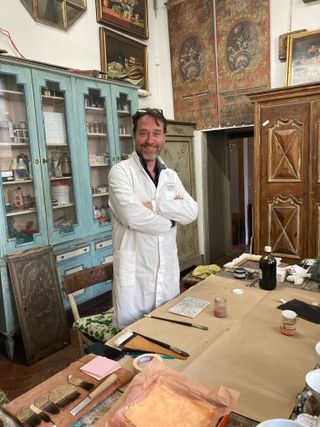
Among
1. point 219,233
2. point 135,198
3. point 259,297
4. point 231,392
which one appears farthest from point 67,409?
point 219,233

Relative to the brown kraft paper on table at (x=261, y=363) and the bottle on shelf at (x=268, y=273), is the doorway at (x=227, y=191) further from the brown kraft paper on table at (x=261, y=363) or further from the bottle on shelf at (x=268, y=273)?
the brown kraft paper on table at (x=261, y=363)

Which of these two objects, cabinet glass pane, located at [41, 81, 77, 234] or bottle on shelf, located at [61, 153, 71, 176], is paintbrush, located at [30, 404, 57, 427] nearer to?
cabinet glass pane, located at [41, 81, 77, 234]

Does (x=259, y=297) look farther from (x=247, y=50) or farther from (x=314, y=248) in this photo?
(x=247, y=50)

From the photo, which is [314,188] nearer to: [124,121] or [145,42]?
[124,121]

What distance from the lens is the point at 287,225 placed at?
3318 millimetres

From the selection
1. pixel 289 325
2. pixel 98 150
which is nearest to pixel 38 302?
pixel 98 150

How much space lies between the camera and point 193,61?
4.16 m

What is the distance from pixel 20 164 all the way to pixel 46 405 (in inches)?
89.5

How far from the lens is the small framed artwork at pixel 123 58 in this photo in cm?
365

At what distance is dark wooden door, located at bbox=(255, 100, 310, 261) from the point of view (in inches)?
124

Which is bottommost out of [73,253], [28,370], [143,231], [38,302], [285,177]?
[28,370]

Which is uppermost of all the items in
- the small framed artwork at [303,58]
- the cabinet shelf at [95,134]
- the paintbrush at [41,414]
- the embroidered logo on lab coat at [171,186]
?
the small framed artwork at [303,58]

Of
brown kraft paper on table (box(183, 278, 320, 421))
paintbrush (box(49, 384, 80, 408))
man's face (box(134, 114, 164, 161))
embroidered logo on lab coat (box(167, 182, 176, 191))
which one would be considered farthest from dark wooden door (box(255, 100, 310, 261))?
paintbrush (box(49, 384, 80, 408))

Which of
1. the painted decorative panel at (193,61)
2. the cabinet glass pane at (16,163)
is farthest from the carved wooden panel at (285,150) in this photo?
the cabinet glass pane at (16,163)
